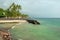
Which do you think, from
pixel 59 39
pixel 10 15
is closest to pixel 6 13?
pixel 10 15

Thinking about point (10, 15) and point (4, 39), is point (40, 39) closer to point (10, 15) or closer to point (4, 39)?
point (4, 39)

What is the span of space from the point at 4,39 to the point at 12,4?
89805 millimetres

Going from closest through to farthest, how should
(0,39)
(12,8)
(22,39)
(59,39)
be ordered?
(0,39), (22,39), (59,39), (12,8)

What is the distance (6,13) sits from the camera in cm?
10825

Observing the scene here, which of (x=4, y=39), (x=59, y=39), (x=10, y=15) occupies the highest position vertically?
(x=4, y=39)

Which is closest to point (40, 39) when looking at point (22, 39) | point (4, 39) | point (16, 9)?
point (22, 39)

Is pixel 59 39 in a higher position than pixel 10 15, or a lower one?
higher

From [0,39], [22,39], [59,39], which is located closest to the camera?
[0,39]

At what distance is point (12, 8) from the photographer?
106 metres

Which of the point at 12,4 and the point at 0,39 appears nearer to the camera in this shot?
the point at 0,39

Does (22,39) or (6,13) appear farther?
(6,13)

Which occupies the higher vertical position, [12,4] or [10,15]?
[12,4]

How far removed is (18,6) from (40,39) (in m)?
84.7

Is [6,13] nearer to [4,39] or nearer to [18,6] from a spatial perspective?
[18,6]
